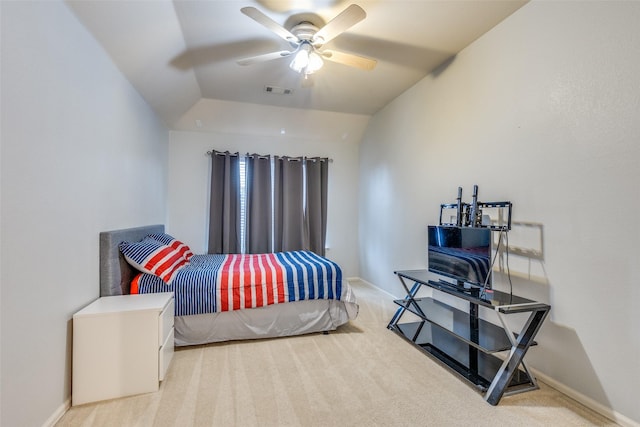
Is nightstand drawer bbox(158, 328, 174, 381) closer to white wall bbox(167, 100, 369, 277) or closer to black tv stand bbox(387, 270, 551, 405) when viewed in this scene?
black tv stand bbox(387, 270, 551, 405)

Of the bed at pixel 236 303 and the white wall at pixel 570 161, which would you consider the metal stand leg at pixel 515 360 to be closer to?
the white wall at pixel 570 161

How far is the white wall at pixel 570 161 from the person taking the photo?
5.61 feet

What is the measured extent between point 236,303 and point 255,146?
2927mm

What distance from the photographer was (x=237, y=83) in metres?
3.62

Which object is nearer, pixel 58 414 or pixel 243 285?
pixel 58 414

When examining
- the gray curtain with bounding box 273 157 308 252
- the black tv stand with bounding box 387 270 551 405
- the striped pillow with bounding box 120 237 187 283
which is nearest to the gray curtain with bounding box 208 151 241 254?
the gray curtain with bounding box 273 157 308 252

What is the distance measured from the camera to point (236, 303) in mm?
2697

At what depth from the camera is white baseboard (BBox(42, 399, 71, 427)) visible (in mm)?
1650

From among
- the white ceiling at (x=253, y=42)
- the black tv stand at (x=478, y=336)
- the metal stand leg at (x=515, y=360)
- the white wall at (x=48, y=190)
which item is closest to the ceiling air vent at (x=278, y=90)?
the white ceiling at (x=253, y=42)

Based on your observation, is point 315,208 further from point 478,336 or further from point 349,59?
point 478,336

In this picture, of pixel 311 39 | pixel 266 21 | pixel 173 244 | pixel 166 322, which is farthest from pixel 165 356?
pixel 311 39

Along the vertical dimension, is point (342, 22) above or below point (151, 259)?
above

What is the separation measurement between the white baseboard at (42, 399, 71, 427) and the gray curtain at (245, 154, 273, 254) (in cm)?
300

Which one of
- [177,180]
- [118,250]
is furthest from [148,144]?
[118,250]
